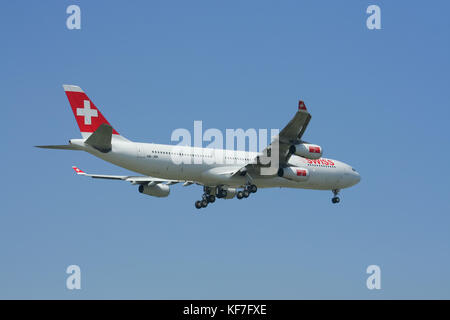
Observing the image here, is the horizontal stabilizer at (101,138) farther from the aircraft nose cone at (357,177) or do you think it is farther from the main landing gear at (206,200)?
the aircraft nose cone at (357,177)

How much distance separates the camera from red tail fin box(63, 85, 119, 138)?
4897cm

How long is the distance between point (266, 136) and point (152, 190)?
1051 centimetres

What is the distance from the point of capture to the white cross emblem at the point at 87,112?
49281 millimetres

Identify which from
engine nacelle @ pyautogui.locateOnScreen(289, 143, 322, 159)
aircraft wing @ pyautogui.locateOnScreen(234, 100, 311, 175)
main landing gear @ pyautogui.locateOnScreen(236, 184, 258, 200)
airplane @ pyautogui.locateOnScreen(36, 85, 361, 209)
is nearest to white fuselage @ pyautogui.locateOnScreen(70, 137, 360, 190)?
airplane @ pyautogui.locateOnScreen(36, 85, 361, 209)

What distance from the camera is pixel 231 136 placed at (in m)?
51.4

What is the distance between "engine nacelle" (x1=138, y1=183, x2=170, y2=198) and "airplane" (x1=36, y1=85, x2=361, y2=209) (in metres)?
0.07

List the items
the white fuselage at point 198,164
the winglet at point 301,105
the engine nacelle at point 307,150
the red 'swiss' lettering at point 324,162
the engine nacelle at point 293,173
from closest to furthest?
1. the winglet at point 301,105
2. the white fuselage at point 198,164
3. the engine nacelle at point 307,150
4. the engine nacelle at point 293,173
5. the red 'swiss' lettering at point 324,162

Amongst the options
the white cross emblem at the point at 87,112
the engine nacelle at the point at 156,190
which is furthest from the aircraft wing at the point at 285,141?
the white cross emblem at the point at 87,112

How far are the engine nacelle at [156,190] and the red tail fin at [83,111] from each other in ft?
30.5

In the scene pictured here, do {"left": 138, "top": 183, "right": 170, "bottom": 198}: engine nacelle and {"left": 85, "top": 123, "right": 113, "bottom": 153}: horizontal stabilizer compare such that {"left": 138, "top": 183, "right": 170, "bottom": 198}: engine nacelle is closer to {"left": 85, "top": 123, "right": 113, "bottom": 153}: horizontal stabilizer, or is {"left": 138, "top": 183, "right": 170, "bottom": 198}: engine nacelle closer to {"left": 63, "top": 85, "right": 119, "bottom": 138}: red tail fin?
{"left": 63, "top": 85, "right": 119, "bottom": 138}: red tail fin

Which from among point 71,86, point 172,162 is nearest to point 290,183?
point 172,162
